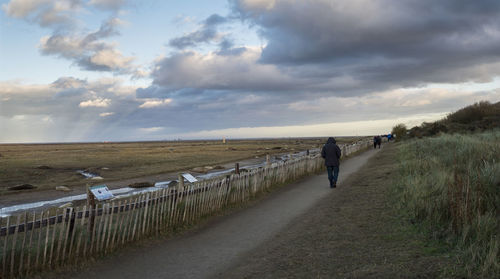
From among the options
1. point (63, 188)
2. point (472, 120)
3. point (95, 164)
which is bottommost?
point (63, 188)

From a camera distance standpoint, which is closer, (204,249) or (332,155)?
(204,249)

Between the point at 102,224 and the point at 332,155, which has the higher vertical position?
the point at 332,155

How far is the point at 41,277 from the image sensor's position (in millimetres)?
5191

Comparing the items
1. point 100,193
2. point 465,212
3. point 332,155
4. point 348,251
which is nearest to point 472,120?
point 332,155

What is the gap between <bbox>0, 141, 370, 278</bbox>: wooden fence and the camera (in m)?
5.14

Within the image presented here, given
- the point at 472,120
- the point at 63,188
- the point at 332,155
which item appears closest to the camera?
the point at 332,155

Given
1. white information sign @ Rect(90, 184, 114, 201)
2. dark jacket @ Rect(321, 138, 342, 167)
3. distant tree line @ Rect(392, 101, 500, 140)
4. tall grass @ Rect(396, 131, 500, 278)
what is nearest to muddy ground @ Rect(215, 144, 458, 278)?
tall grass @ Rect(396, 131, 500, 278)

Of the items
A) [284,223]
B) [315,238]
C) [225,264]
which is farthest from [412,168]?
[225,264]

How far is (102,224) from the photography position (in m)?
6.31

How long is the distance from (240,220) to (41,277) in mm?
4561

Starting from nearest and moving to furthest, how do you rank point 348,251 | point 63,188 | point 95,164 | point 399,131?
point 348,251, point 63,188, point 95,164, point 399,131

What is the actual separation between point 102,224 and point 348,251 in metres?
4.42

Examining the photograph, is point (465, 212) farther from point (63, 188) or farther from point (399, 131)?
point (399, 131)

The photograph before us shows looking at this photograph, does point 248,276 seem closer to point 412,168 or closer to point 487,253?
point 487,253
